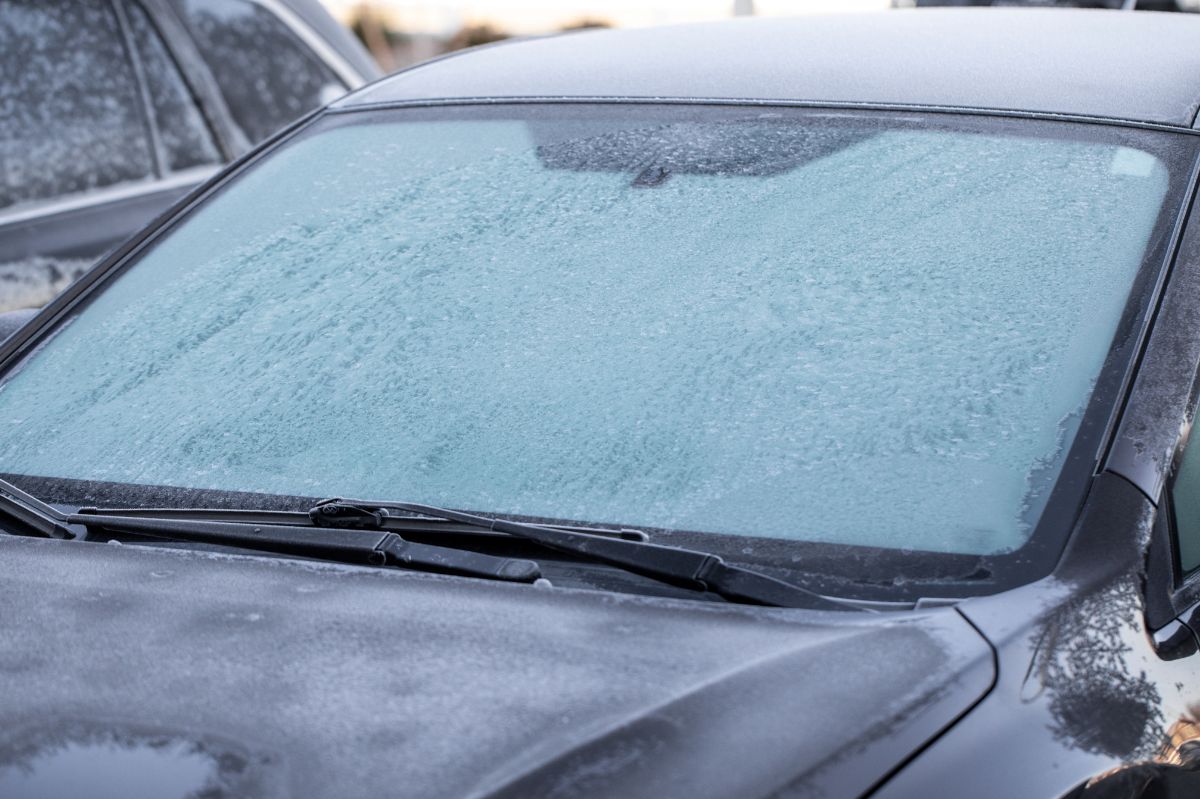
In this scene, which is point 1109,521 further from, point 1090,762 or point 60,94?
point 60,94

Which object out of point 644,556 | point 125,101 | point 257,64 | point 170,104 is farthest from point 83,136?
point 644,556

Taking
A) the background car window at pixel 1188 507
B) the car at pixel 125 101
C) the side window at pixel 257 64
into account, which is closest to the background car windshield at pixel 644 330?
the background car window at pixel 1188 507

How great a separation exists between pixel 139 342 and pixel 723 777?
123cm

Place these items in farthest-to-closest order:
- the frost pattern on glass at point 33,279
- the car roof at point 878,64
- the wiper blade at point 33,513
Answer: the frost pattern on glass at point 33,279 → the car roof at point 878,64 → the wiper blade at point 33,513

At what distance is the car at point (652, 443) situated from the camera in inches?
48.0

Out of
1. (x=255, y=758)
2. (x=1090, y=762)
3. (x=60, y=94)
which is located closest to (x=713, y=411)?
(x=1090, y=762)

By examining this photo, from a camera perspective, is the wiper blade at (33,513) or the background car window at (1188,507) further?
the wiper blade at (33,513)

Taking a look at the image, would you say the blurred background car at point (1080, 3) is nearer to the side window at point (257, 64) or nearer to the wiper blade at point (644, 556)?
the side window at point (257, 64)

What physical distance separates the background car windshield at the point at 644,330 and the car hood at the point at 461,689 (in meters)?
0.20

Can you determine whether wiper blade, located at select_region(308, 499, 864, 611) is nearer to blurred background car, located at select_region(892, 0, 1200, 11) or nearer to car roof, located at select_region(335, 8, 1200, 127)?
car roof, located at select_region(335, 8, 1200, 127)

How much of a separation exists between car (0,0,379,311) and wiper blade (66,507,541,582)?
2141mm

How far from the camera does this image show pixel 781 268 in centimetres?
182

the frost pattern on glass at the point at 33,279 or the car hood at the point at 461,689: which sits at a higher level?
the car hood at the point at 461,689

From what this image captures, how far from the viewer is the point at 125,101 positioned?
4098 millimetres
